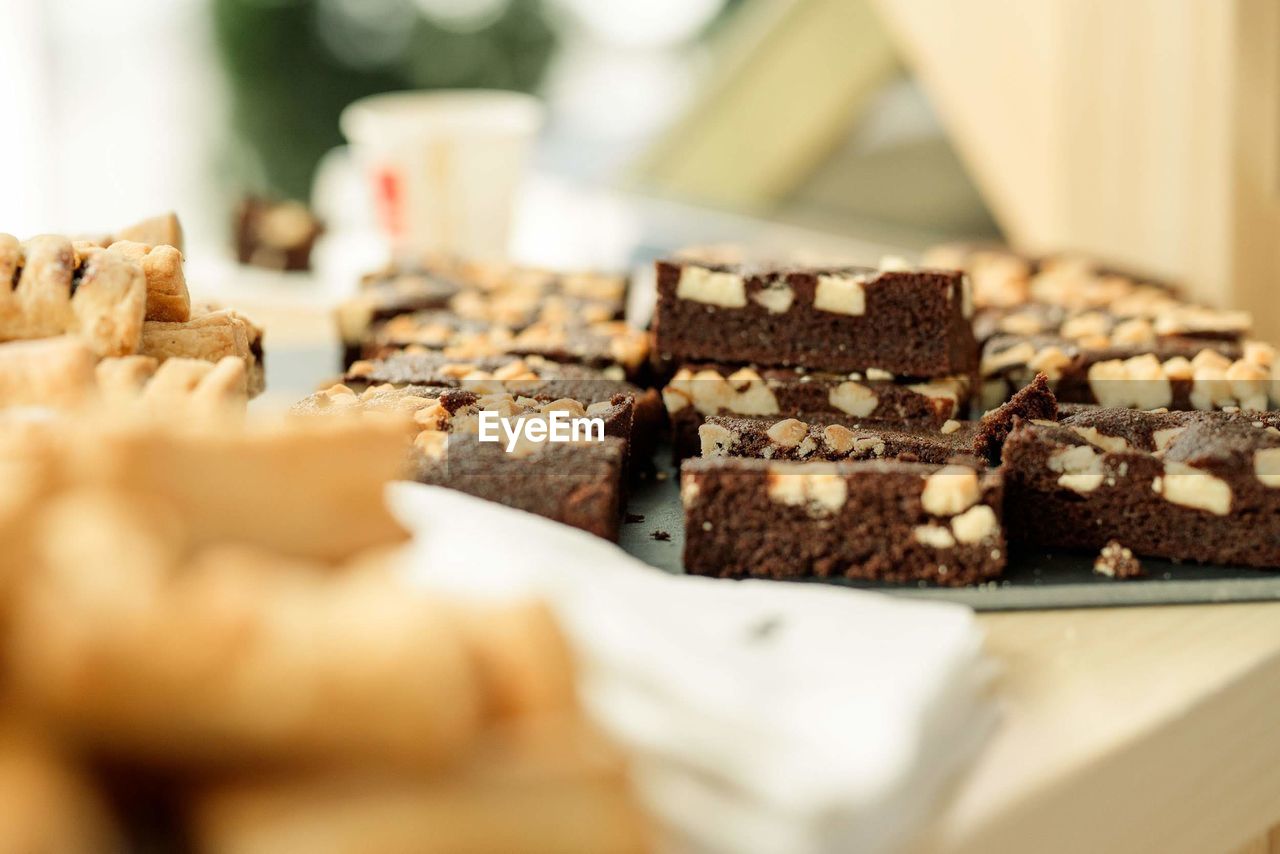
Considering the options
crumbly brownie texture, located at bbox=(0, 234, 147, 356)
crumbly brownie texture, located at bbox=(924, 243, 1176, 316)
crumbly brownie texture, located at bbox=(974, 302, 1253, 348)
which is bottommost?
crumbly brownie texture, located at bbox=(974, 302, 1253, 348)

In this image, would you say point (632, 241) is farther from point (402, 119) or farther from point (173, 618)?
point (173, 618)

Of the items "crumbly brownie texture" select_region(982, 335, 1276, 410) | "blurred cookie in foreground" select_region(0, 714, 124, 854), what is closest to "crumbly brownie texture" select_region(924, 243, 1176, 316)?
"crumbly brownie texture" select_region(982, 335, 1276, 410)

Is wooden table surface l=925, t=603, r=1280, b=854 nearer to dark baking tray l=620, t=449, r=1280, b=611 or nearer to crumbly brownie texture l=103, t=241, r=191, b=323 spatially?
dark baking tray l=620, t=449, r=1280, b=611

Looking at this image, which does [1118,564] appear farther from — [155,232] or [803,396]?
[155,232]

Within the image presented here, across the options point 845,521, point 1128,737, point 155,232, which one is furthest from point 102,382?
point 1128,737

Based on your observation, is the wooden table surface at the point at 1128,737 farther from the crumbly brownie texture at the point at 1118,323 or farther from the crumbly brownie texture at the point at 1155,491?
the crumbly brownie texture at the point at 1118,323

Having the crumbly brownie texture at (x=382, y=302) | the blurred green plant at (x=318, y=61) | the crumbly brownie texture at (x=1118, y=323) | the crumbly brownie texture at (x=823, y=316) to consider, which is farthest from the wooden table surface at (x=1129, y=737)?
Answer: the blurred green plant at (x=318, y=61)
